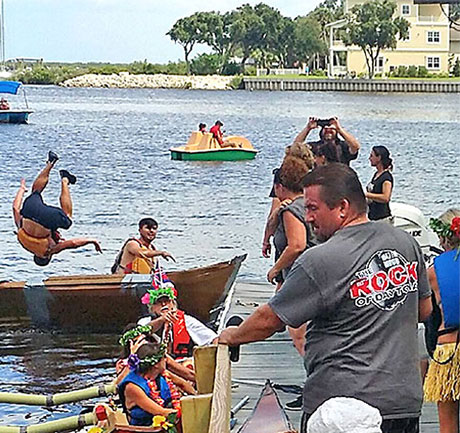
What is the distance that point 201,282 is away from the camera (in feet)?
36.7

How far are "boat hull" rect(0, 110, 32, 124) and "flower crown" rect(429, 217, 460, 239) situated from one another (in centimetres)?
5351

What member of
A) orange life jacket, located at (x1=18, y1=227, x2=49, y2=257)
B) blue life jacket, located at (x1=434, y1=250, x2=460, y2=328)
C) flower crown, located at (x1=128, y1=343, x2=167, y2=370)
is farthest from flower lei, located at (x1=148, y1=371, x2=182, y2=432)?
orange life jacket, located at (x1=18, y1=227, x2=49, y2=257)

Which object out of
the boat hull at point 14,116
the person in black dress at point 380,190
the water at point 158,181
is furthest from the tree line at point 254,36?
the person in black dress at point 380,190

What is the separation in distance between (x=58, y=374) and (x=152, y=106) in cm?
7635

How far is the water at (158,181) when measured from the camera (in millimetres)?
11398

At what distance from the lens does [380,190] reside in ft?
30.1

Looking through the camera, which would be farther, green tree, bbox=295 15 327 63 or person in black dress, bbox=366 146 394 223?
green tree, bbox=295 15 327 63

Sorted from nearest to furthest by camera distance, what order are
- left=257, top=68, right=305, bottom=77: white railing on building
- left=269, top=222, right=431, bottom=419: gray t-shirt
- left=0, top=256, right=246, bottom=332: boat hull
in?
1. left=269, top=222, right=431, bottom=419: gray t-shirt
2. left=0, top=256, right=246, bottom=332: boat hull
3. left=257, top=68, right=305, bottom=77: white railing on building

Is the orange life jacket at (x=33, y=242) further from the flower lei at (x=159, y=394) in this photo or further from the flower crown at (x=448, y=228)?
the flower crown at (x=448, y=228)

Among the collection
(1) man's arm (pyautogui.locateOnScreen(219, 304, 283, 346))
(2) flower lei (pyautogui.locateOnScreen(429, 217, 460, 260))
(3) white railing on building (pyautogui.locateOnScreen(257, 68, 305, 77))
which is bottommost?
(3) white railing on building (pyautogui.locateOnScreen(257, 68, 305, 77))

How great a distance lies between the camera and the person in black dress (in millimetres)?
9141

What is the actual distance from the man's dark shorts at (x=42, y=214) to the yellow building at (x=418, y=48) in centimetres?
8639

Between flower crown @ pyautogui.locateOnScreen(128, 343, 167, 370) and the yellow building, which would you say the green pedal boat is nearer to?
flower crown @ pyautogui.locateOnScreen(128, 343, 167, 370)

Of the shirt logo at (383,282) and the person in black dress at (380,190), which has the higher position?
the shirt logo at (383,282)
